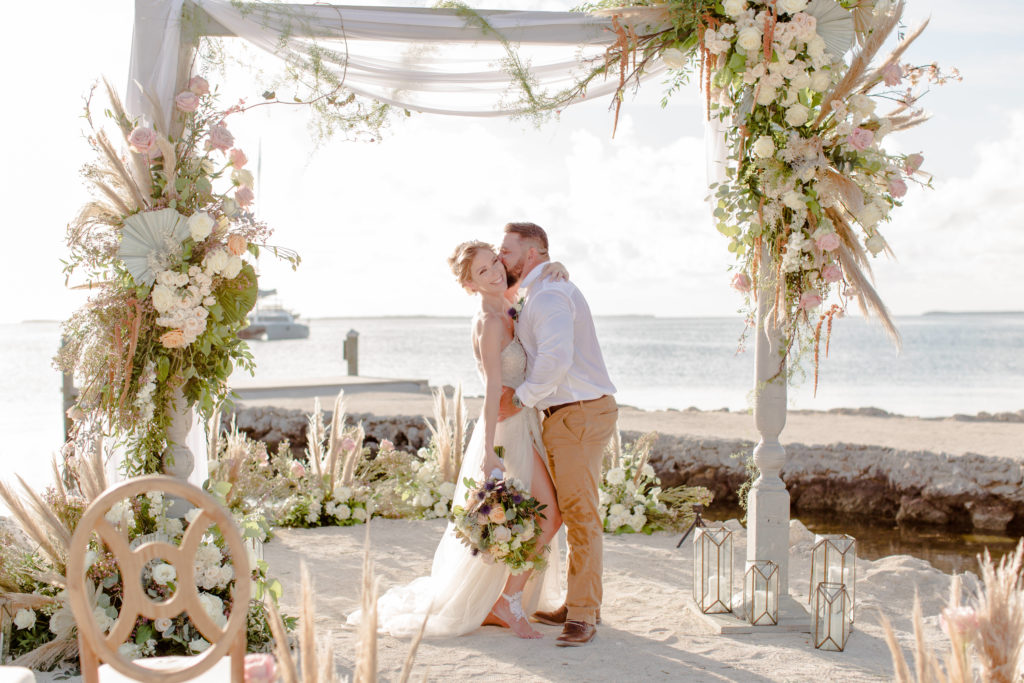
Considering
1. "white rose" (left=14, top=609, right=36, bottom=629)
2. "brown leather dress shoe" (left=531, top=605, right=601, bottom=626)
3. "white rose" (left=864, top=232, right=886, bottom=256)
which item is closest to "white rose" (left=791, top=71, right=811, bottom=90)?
"white rose" (left=864, top=232, right=886, bottom=256)

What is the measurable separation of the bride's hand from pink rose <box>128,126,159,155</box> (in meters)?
1.90

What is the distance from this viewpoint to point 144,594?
2.19 meters

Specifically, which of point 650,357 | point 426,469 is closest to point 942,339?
point 650,357

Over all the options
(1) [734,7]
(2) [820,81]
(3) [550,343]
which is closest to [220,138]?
(3) [550,343]

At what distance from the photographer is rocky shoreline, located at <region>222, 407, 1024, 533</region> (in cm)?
856

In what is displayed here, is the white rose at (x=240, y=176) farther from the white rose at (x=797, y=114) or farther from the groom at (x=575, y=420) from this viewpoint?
the white rose at (x=797, y=114)

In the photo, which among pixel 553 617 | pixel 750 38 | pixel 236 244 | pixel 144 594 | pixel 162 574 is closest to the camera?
pixel 144 594

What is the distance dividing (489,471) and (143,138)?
7.22ft

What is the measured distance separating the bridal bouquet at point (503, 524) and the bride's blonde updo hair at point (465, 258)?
1.01 meters

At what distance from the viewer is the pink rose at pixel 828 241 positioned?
419cm

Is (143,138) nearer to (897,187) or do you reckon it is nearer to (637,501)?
(897,187)

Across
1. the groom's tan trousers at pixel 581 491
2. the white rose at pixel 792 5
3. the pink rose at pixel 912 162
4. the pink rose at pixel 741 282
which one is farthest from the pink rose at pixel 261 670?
the pink rose at pixel 912 162

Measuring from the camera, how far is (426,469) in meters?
7.32

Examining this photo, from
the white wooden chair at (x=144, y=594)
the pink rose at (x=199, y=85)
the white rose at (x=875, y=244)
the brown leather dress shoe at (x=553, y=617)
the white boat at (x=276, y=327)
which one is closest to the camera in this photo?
the white wooden chair at (x=144, y=594)
